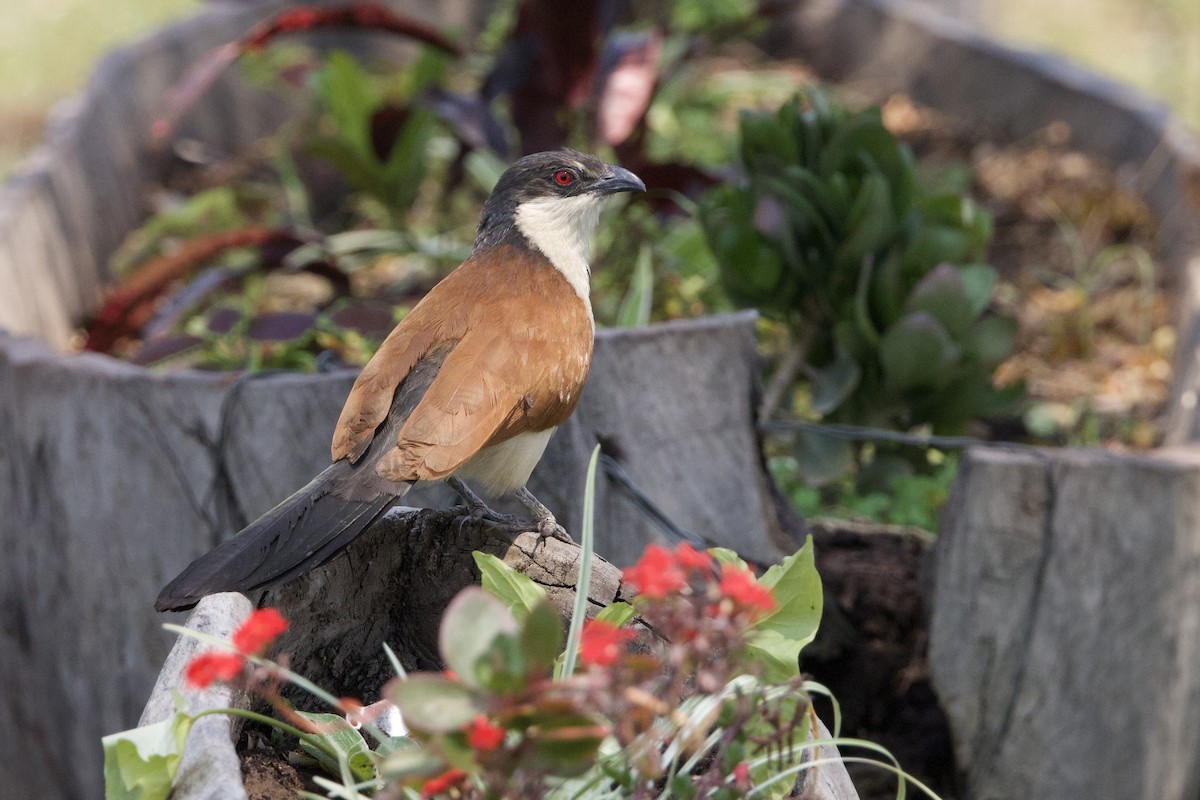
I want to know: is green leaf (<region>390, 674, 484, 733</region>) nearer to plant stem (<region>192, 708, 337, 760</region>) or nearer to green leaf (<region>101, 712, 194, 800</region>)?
plant stem (<region>192, 708, 337, 760</region>)

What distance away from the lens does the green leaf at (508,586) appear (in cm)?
196

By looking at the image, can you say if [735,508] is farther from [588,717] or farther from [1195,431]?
[588,717]

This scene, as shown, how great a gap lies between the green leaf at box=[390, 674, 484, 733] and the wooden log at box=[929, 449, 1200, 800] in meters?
1.92

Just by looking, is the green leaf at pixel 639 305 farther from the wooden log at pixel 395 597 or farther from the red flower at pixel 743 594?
the red flower at pixel 743 594

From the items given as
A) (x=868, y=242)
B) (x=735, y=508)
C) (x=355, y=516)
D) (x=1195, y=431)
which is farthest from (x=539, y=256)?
(x=1195, y=431)

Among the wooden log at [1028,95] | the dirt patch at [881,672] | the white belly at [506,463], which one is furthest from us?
the wooden log at [1028,95]

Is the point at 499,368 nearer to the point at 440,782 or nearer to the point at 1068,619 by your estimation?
the point at 440,782

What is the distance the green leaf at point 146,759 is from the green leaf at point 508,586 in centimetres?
47

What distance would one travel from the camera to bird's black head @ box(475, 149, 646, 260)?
276cm

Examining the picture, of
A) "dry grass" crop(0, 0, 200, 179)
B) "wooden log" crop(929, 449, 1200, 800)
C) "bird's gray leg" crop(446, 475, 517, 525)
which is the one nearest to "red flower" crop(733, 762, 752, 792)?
"bird's gray leg" crop(446, 475, 517, 525)

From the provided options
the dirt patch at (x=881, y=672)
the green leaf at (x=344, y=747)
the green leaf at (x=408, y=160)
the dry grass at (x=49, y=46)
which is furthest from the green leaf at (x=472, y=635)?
the dry grass at (x=49, y=46)

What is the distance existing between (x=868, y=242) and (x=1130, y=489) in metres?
0.92

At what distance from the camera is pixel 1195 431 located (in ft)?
11.8

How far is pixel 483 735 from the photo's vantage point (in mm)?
1412
